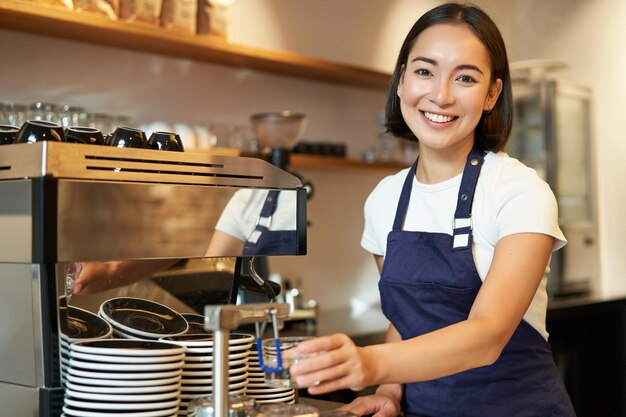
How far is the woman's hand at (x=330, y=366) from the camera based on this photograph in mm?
1141

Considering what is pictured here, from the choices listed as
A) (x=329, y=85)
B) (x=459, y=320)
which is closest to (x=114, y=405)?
(x=459, y=320)

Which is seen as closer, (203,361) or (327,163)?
(203,361)

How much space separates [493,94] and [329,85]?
225cm

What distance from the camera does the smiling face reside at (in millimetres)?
1723

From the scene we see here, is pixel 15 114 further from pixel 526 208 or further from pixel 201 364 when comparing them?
pixel 526 208

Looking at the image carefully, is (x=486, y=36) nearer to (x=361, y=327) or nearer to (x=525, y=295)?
(x=525, y=295)

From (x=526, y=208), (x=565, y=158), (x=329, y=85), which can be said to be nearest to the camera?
(x=526, y=208)

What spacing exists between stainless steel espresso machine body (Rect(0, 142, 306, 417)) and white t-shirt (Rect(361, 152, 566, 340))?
1.84 feet

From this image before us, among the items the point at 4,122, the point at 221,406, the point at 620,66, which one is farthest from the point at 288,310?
the point at 620,66

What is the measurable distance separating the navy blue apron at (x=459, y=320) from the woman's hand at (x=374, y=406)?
156 mm

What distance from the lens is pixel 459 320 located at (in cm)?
179

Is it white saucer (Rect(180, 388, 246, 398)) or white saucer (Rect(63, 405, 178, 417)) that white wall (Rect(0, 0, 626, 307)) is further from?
white saucer (Rect(63, 405, 178, 417))

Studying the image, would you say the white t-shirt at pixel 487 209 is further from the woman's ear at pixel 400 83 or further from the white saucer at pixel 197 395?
the white saucer at pixel 197 395

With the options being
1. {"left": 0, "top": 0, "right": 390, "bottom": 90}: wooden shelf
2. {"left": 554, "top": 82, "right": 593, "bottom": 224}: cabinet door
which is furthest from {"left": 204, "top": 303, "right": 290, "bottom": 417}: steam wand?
{"left": 554, "top": 82, "right": 593, "bottom": 224}: cabinet door
